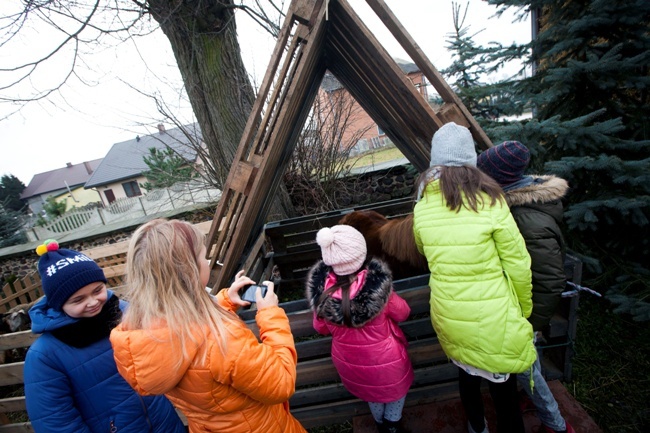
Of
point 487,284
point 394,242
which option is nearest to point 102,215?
point 394,242

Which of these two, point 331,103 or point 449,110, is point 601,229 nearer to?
point 449,110

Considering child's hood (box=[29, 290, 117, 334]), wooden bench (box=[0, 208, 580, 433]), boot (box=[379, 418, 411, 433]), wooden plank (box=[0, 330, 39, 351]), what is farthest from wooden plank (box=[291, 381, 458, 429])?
wooden plank (box=[0, 330, 39, 351])

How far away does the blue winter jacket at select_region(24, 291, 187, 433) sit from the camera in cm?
146

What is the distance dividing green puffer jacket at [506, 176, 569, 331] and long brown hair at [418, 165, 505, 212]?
22cm

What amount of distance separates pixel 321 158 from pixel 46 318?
5663 mm

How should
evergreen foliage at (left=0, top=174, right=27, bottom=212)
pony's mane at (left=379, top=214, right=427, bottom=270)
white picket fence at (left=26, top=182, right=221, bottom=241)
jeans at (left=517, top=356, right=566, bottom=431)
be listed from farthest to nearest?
evergreen foliage at (left=0, top=174, right=27, bottom=212)
white picket fence at (left=26, top=182, right=221, bottom=241)
pony's mane at (left=379, top=214, right=427, bottom=270)
jeans at (left=517, top=356, right=566, bottom=431)

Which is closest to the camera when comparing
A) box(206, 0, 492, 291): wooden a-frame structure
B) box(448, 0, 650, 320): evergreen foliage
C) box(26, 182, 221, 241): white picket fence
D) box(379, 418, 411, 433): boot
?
box(206, 0, 492, 291): wooden a-frame structure

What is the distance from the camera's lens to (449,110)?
7.32ft

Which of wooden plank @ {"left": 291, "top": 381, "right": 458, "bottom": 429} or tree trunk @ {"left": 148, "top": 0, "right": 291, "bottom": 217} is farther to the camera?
tree trunk @ {"left": 148, "top": 0, "right": 291, "bottom": 217}

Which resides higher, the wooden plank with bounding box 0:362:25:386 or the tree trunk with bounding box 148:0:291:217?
the tree trunk with bounding box 148:0:291:217

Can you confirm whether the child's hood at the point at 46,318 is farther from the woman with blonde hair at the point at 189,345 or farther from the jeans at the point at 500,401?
the jeans at the point at 500,401

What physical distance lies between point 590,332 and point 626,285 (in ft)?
2.02

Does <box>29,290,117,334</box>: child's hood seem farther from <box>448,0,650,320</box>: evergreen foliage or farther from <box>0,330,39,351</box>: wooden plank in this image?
<box>448,0,650,320</box>: evergreen foliage

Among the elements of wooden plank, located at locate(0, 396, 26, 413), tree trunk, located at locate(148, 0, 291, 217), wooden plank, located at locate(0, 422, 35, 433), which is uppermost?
tree trunk, located at locate(148, 0, 291, 217)
